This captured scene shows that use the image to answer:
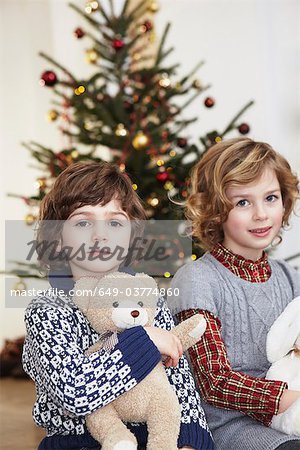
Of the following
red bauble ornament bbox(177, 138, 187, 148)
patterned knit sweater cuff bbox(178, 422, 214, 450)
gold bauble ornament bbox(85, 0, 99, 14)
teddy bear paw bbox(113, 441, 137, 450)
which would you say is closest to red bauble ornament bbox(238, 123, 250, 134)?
red bauble ornament bbox(177, 138, 187, 148)

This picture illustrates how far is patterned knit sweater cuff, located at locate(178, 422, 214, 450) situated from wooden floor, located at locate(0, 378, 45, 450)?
3.60 feet

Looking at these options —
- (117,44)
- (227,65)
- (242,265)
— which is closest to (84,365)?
(242,265)

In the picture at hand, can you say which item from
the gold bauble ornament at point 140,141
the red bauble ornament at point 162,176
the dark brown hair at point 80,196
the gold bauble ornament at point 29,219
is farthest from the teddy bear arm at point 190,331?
the gold bauble ornament at point 29,219

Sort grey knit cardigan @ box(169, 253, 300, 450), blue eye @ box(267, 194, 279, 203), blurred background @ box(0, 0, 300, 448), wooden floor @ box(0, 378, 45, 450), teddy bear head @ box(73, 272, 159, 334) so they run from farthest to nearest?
blurred background @ box(0, 0, 300, 448)
wooden floor @ box(0, 378, 45, 450)
blue eye @ box(267, 194, 279, 203)
grey knit cardigan @ box(169, 253, 300, 450)
teddy bear head @ box(73, 272, 159, 334)

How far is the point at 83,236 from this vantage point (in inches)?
59.6

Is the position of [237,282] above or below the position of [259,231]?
below

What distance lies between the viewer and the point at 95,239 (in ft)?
4.94

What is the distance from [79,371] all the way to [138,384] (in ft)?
0.38

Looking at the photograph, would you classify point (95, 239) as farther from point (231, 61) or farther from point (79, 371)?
point (231, 61)

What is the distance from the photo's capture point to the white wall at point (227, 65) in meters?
3.57

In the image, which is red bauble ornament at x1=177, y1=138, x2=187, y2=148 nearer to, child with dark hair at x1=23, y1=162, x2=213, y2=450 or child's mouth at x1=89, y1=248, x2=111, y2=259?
child with dark hair at x1=23, y1=162, x2=213, y2=450

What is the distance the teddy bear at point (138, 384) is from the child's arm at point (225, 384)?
0.51 ft

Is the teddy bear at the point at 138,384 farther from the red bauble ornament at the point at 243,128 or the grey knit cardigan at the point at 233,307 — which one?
the red bauble ornament at the point at 243,128

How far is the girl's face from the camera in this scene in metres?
1.69
